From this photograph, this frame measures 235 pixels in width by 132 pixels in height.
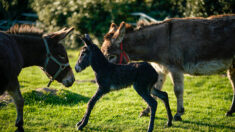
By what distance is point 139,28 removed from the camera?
5.80 metres

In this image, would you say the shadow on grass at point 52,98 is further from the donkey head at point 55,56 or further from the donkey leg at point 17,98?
the donkey leg at point 17,98

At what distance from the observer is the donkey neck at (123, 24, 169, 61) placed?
17.9 feet

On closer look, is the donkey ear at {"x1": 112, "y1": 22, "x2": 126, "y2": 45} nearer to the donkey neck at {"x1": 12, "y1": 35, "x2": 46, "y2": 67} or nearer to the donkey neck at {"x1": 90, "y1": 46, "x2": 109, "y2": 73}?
the donkey neck at {"x1": 90, "y1": 46, "x2": 109, "y2": 73}

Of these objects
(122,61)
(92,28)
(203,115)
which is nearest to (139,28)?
(122,61)

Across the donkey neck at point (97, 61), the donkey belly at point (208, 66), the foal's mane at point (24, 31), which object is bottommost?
the donkey belly at point (208, 66)

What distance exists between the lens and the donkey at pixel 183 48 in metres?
5.31

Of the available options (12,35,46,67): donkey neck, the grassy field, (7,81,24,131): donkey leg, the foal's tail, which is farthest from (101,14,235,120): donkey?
→ the foal's tail

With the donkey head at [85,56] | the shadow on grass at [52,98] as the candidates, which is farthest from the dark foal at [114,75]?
the shadow on grass at [52,98]

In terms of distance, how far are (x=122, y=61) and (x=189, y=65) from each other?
5.13 feet

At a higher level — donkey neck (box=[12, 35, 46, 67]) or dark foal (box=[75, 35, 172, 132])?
donkey neck (box=[12, 35, 46, 67])

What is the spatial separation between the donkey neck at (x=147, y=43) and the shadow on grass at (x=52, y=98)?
2069 mm

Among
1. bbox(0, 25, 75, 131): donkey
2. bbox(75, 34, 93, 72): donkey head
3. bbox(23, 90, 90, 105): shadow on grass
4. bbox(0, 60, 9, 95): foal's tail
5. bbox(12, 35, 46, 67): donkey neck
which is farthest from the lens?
bbox(23, 90, 90, 105): shadow on grass

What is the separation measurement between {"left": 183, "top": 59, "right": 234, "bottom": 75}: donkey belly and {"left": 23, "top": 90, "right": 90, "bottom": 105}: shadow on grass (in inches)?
118

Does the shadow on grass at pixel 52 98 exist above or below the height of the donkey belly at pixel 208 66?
below
